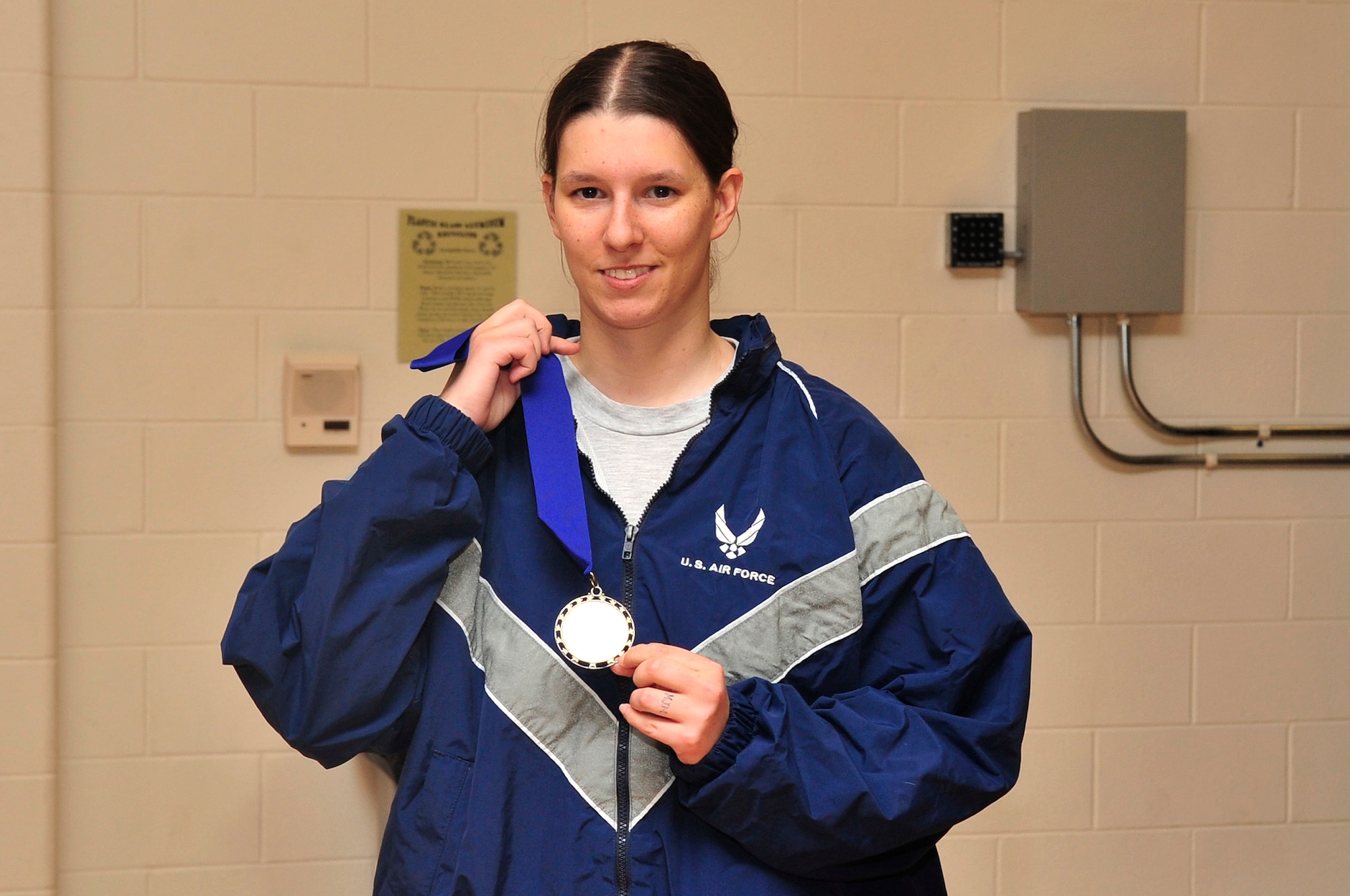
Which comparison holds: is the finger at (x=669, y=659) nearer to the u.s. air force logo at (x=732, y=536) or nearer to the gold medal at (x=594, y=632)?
the gold medal at (x=594, y=632)

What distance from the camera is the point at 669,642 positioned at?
1386 mm

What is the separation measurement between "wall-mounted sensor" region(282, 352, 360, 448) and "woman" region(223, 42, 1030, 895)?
1.07m

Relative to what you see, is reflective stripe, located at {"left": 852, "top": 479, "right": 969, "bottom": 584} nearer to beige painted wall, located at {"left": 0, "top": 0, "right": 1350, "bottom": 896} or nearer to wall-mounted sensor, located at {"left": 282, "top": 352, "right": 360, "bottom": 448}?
beige painted wall, located at {"left": 0, "top": 0, "right": 1350, "bottom": 896}

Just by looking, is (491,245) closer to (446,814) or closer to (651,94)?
(651,94)

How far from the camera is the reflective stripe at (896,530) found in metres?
1.41

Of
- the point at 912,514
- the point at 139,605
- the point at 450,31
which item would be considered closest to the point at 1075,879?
the point at 912,514

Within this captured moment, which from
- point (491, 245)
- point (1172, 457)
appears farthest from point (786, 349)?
point (1172, 457)

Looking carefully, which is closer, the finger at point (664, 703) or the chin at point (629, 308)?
the finger at point (664, 703)

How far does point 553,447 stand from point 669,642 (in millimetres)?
246

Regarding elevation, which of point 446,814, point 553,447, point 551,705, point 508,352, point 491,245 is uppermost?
point 491,245

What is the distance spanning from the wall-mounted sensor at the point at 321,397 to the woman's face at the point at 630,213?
1.12 m

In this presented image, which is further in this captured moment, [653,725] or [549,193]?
[549,193]

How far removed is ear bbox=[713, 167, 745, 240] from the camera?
1.48 m

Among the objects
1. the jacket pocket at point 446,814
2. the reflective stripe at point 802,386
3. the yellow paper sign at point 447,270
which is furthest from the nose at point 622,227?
the yellow paper sign at point 447,270
